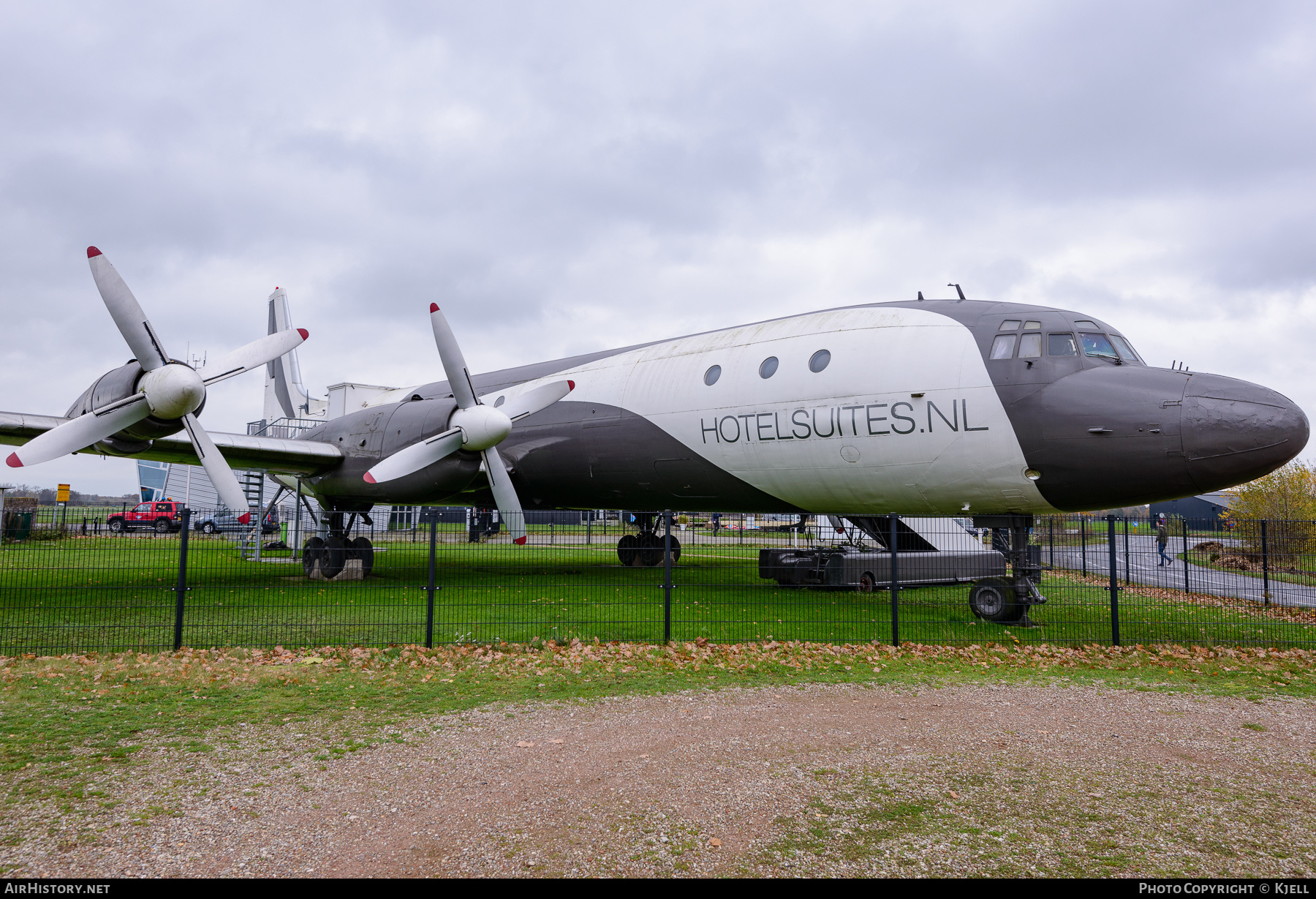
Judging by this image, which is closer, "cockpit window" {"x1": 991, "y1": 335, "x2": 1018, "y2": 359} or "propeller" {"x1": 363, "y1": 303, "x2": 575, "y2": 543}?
"cockpit window" {"x1": 991, "y1": 335, "x2": 1018, "y2": 359}

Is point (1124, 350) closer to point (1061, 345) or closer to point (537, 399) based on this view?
point (1061, 345)

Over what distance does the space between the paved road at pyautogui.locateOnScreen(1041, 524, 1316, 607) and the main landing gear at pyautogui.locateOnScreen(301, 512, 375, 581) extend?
14543 millimetres

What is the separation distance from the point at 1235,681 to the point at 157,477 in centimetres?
6792

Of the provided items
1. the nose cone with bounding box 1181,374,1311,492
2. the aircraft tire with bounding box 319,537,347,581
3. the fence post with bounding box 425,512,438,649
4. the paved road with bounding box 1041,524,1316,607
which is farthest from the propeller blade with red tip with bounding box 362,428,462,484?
the nose cone with bounding box 1181,374,1311,492

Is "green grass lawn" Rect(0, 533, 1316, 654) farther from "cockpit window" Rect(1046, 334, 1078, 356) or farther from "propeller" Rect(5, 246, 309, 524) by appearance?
"cockpit window" Rect(1046, 334, 1078, 356)

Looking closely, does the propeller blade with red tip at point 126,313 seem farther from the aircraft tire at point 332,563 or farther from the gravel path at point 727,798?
the gravel path at point 727,798

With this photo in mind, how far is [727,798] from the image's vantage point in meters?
4.81

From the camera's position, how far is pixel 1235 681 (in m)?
8.25

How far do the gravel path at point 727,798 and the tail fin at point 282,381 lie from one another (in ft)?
71.4

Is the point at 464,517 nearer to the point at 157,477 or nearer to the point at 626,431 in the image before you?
the point at 626,431

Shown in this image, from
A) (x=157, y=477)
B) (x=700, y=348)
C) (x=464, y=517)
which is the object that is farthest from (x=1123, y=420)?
(x=157, y=477)

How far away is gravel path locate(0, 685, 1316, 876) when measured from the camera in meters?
3.91

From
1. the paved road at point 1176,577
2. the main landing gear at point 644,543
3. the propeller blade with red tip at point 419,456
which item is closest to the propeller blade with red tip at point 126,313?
the propeller blade with red tip at point 419,456

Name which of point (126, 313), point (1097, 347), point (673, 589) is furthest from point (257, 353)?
point (1097, 347)
